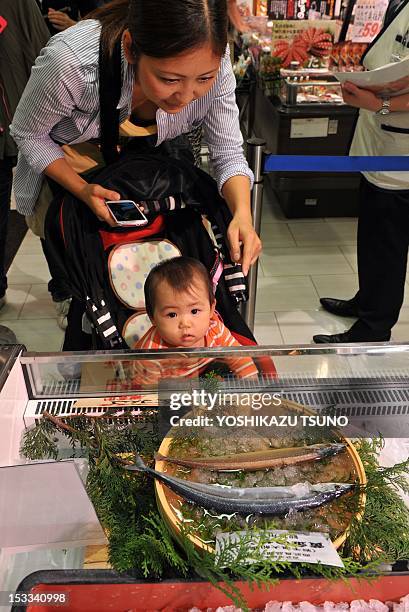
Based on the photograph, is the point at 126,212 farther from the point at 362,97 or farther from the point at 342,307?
the point at 342,307

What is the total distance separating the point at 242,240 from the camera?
1.53 m

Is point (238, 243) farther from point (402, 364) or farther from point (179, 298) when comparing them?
point (402, 364)

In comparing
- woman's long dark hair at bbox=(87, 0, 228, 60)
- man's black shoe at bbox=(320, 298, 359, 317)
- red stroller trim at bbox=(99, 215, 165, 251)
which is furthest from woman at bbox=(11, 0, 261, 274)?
man's black shoe at bbox=(320, 298, 359, 317)

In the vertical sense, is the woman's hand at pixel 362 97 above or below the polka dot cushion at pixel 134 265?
above

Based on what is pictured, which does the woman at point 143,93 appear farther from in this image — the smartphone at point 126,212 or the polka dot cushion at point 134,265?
the polka dot cushion at point 134,265

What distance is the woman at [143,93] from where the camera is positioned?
1123mm

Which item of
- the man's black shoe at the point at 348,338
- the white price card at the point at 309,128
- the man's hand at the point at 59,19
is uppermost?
the man's hand at the point at 59,19

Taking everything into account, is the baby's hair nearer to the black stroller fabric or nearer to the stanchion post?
the black stroller fabric

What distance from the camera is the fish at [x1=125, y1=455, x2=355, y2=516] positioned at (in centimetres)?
88

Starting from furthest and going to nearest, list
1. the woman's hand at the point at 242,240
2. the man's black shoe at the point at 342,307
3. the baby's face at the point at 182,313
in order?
the man's black shoe at the point at 342,307
the woman's hand at the point at 242,240
the baby's face at the point at 182,313

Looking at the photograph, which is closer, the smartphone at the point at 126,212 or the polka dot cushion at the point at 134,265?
the smartphone at the point at 126,212

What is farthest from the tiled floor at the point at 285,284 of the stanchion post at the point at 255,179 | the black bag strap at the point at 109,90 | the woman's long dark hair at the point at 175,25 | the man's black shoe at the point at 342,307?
the woman's long dark hair at the point at 175,25

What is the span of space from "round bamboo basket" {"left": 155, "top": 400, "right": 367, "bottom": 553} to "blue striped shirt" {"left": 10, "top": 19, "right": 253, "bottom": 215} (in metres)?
0.85

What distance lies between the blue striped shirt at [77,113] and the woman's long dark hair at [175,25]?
17cm
